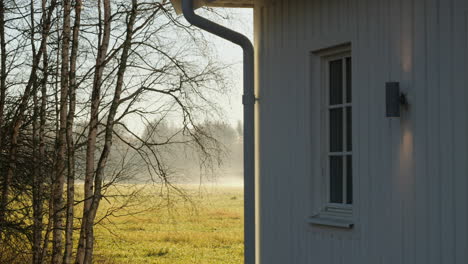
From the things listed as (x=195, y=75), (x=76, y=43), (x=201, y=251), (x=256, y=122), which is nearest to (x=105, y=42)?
(x=76, y=43)

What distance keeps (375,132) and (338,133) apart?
656 mm

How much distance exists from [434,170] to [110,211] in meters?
8.03

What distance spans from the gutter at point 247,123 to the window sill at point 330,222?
1.78ft

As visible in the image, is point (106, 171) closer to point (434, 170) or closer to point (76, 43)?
point (76, 43)

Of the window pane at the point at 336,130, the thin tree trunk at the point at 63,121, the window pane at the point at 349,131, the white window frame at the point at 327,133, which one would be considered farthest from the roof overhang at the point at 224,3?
the thin tree trunk at the point at 63,121

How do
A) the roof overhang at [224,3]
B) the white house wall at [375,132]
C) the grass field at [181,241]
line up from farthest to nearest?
the grass field at [181,241], the roof overhang at [224,3], the white house wall at [375,132]

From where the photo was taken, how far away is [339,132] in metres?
6.53

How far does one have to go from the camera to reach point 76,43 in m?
11.6

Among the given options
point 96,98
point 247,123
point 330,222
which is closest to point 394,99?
point 330,222

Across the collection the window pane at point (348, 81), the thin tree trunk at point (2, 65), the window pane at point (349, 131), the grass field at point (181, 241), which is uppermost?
the thin tree trunk at point (2, 65)

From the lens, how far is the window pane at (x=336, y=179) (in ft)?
21.3

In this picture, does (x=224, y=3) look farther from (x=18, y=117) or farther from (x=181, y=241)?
(x=181, y=241)

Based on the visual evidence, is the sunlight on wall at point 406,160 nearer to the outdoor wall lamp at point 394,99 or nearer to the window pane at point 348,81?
the outdoor wall lamp at point 394,99

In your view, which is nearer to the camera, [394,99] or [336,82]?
[394,99]
